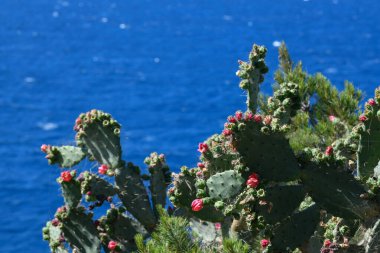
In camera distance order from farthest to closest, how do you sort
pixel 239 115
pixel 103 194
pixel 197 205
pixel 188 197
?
pixel 103 194
pixel 188 197
pixel 197 205
pixel 239 115

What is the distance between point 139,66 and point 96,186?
125ft

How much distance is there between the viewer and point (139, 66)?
4341cm

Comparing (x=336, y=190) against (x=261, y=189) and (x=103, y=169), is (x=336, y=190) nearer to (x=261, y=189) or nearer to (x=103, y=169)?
(x=261, y=189)

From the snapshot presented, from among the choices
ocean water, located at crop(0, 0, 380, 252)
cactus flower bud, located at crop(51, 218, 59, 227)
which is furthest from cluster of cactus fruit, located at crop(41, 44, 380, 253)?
ocean water, located at crop(0, 0, 380, 252)

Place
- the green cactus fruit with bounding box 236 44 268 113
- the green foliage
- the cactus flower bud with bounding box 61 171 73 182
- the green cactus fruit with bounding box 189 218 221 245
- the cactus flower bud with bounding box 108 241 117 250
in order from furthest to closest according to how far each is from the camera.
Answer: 1. the cactus flower bud with bounding box 108 241 117 250
2. the cactus flower bud with bounding box 61 171 73 182
3. the green cactus fruit with bounding box 189 218 221 245
4. the green cactus fruit with bounding box 236 44 268 113
5. the green foliage

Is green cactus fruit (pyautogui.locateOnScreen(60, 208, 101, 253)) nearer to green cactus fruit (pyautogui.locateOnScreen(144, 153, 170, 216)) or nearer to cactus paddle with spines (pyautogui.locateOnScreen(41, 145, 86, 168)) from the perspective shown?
cactus paddle with spines (pyautogui.locateOnScreen(41, 145, 86, 168))

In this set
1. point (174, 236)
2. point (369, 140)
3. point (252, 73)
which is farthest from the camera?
point (252, 73)

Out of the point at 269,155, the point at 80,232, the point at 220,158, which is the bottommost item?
the point at 269,155

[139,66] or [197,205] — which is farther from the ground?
[139,66]

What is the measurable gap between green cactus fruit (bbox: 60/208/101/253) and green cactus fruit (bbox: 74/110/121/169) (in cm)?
37

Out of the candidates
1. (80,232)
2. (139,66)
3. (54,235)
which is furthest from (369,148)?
(139,66)

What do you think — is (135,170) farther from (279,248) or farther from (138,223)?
(279,248)

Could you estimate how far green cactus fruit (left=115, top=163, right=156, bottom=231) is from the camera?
5531 mm

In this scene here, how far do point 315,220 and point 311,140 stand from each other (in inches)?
67.6
